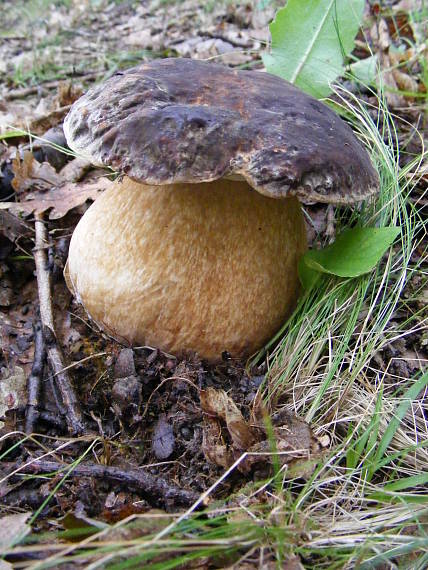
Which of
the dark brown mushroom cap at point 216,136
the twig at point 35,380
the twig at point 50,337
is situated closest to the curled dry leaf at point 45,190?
the twig at point 50,337

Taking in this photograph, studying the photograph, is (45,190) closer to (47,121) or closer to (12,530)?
(47,121)

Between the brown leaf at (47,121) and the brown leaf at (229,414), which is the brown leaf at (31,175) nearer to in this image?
the brown leaf at (47,121)

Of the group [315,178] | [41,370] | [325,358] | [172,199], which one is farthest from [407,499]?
[41,370]

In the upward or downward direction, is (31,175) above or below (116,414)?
above

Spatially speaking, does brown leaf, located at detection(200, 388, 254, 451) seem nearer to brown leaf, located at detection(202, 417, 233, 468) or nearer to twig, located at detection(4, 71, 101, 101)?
brown leaf, located at detection(202, 417, 233, 468)

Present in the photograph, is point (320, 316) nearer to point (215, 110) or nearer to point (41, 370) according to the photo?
point (215, 110)

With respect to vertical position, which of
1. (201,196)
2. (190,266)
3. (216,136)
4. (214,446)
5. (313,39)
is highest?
(313,39)

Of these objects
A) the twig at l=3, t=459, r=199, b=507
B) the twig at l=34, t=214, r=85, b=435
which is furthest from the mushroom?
the twig at l=3, t=459, r=199, b=507

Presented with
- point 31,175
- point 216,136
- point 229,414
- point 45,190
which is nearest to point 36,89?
point 31,175
